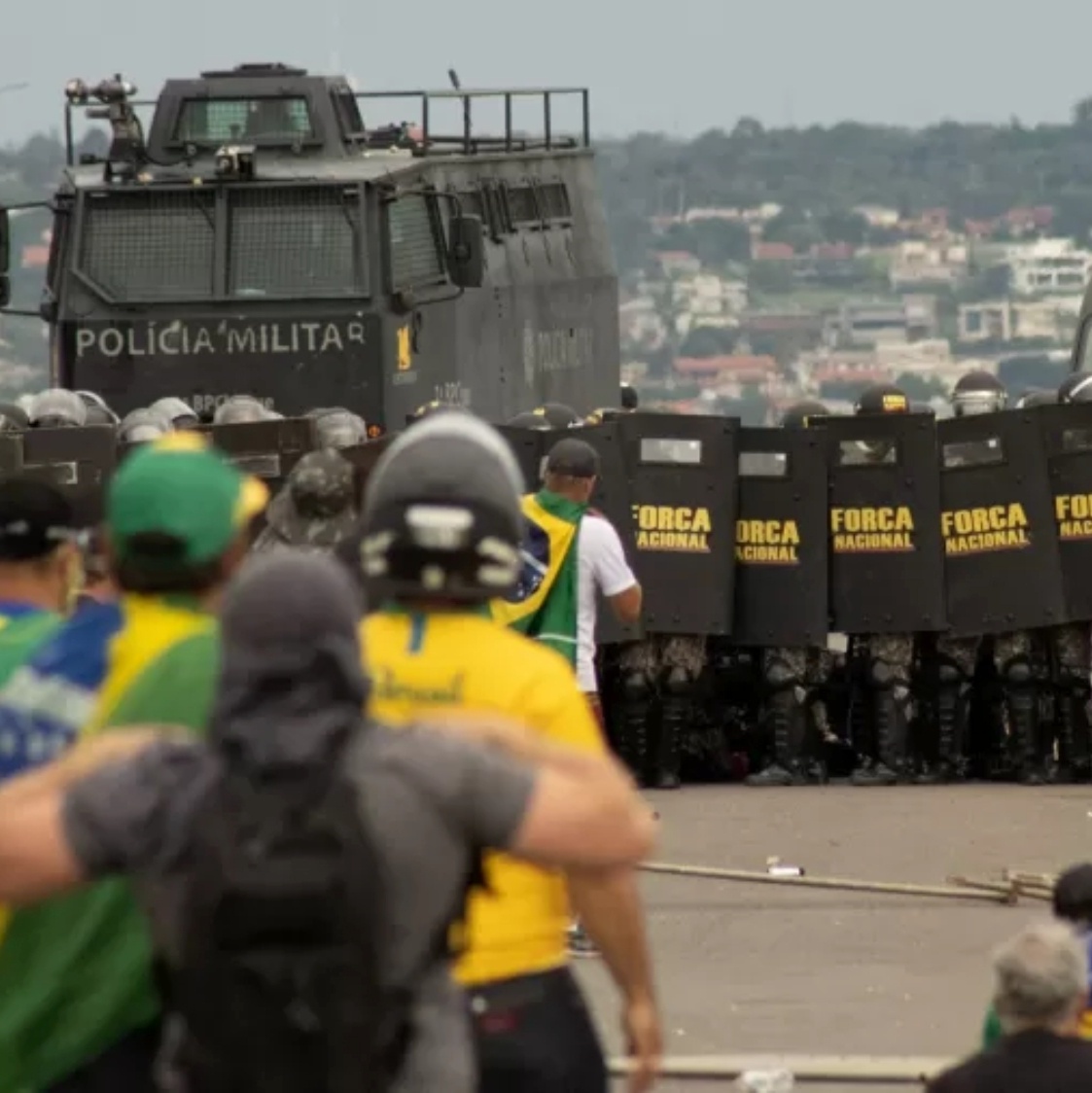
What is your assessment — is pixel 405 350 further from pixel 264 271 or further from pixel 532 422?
pixel 532 422

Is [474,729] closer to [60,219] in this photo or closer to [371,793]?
[371,793]

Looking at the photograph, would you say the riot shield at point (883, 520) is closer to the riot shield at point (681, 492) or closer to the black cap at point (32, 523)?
the riot shield at point (681, 492)

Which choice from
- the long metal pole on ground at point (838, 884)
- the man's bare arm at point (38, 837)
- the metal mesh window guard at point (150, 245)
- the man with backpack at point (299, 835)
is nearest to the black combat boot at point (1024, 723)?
the long metal pole on ground at point (838, 884)

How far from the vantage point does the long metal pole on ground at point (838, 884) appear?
15.0 meters

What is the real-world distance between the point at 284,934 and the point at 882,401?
584 inches

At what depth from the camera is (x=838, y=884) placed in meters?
15.1

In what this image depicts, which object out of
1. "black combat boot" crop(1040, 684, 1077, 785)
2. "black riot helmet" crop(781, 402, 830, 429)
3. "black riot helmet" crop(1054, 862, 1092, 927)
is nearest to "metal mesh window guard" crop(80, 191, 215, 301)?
"black riot helmet" crop(781, 402, 830, 429)

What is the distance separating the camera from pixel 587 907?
6.75 m

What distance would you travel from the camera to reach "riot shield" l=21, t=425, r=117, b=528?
1803cm

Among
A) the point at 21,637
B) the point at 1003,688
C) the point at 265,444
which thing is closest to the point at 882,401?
the point at 1003,688

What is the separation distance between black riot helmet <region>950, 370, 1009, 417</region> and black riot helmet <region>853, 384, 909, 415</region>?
1.10 metres

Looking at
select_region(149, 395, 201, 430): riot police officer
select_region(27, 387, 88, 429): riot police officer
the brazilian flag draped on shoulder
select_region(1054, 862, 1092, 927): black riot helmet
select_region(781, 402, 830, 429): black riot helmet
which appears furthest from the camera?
select_region(27, 387, 88, 429): riot police officer

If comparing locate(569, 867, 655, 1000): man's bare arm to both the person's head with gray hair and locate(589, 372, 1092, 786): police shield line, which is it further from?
locate(589, 372, 1092, 786): police shield line

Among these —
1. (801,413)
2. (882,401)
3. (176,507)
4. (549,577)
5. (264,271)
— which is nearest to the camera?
(176,507)
